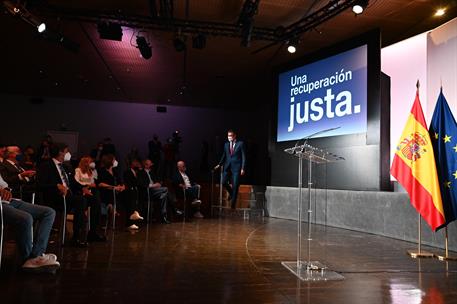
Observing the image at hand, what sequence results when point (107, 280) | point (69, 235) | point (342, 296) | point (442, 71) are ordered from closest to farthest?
1. point (342, 296)
2. point (107, 280)
3. point (69, 235)
4. point (442, 71)

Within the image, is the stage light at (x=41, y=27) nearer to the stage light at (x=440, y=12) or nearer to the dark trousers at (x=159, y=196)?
the dark trousers at (x=159, y=196)

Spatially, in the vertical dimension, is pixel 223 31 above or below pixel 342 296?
above

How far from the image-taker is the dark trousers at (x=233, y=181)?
7570mm

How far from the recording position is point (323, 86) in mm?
7051

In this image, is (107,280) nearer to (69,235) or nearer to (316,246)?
(69,235)

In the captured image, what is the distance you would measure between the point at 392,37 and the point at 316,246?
4.57 m

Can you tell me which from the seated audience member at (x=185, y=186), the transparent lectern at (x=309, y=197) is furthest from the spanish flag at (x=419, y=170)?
→ the seated audience member at (x=185, y=186)

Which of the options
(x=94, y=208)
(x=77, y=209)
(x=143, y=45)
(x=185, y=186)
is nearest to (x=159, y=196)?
(x=185, y=186)

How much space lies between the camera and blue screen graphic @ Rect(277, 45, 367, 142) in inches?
251

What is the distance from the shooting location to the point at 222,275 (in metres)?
2.96

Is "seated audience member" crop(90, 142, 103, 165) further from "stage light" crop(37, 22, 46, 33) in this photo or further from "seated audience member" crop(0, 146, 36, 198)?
"seated audience member" crop(0, 146, 36, 198)

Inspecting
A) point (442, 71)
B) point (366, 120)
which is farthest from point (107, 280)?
point (442, 71)

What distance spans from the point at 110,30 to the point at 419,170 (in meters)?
5.15

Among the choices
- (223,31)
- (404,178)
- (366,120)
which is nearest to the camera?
(404,178)
